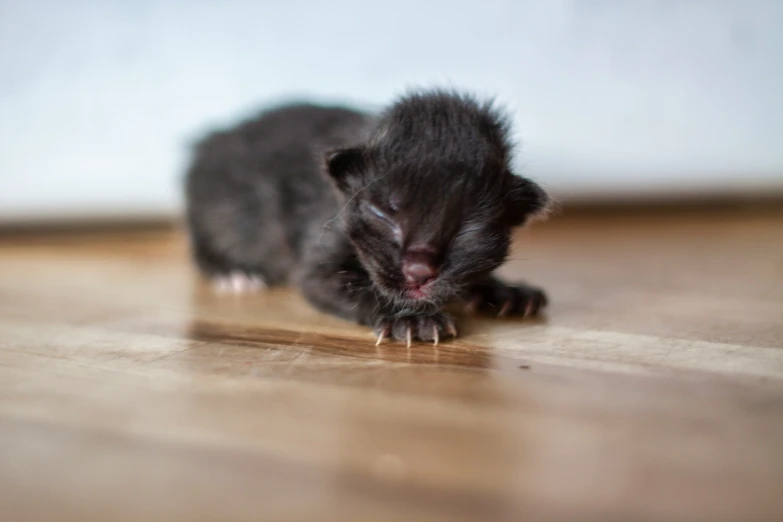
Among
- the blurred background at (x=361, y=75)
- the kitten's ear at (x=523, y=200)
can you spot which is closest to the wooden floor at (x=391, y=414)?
the kitten's ear at (x=523, y=200)

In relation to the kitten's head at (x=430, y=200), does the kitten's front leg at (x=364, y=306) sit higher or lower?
lower

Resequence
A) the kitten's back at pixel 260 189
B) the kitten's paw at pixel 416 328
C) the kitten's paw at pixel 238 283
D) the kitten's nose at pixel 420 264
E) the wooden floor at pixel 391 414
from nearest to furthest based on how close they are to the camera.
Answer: the wooden floor at pixel 391 414, the kitten's nose at pixel 420 264, the kitten's paw at pixel 416 328, the kitten's back at pixel 260 189, the kitten's paw at pixel 238 283

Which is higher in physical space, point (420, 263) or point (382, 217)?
point (382, 217)

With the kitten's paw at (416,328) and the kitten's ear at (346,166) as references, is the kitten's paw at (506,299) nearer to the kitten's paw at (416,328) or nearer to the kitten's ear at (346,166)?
the kitten's paw at (416,328)

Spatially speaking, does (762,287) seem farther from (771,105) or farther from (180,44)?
(180,44)

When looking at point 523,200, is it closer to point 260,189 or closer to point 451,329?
point 451,329

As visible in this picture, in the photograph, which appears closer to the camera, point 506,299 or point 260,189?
point 506,299

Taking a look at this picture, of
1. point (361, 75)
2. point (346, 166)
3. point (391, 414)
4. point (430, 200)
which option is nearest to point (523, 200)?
point (430, 200)
